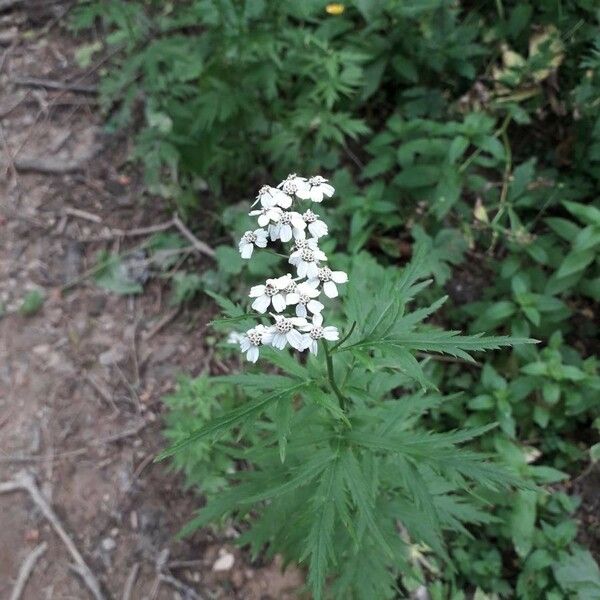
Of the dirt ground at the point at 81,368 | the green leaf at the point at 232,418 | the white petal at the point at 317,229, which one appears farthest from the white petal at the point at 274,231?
the dirt ground at the point at 81,368

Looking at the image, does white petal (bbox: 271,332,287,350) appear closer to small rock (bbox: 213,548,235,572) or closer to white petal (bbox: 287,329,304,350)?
white petal (bbox: 287,329,304,350)

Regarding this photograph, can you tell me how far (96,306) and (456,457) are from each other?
3272 millimetres

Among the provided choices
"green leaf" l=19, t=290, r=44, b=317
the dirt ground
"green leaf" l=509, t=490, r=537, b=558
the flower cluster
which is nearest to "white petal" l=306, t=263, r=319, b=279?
the flower cluster

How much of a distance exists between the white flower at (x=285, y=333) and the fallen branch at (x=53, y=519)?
2501 millimetres

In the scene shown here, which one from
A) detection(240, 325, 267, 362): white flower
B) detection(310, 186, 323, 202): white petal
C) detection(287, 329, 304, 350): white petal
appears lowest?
detection(240, 325, 267, 362): white flower

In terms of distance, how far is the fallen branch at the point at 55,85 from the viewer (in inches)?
217

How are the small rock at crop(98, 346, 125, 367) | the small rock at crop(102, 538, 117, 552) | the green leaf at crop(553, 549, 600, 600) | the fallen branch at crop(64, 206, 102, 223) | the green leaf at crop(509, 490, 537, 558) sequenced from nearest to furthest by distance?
the green leaf at crop(553, 549, 600, 600) → the green leaf at crop(509, 490, 537, 558) → the small rock at crop(102, 538, 117, 552) → the small rock at crop(98, 346, 125, 367) → the fallen branch at crop(64, 206, 102, 223)

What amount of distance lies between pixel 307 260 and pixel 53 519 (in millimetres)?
2794

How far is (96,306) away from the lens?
4.53 m

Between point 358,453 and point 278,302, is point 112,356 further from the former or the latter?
point 278,302

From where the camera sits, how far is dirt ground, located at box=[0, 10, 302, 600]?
350cm

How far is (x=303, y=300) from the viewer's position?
70.4 inches

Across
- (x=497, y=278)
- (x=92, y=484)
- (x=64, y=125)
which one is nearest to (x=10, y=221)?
(x=64, y=125)

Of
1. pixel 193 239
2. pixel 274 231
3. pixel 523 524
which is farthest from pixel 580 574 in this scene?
pixel 193 239
